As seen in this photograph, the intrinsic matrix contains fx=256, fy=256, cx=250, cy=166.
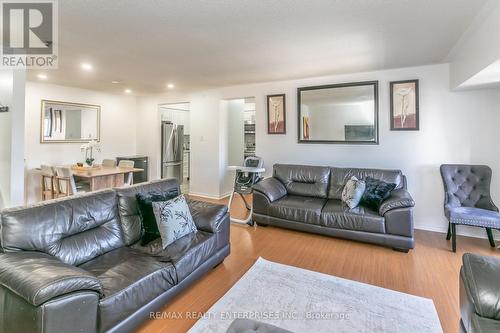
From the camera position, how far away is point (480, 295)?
1288 mm

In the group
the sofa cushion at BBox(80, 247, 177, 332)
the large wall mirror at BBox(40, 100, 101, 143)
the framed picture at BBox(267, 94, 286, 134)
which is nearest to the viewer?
the sofa cushion at BBox(80, 247, 177, 332)

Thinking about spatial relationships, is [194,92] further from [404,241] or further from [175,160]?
[404,241]

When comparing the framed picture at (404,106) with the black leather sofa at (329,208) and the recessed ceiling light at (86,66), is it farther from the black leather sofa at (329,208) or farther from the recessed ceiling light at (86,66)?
the recessed ceiling light at (86,66)

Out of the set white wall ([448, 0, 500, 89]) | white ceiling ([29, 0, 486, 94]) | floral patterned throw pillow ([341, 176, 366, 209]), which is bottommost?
floral patterned throw pillow ([341, 176, 366, 209])

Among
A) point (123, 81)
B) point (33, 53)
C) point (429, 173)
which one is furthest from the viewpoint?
point (123, 81)

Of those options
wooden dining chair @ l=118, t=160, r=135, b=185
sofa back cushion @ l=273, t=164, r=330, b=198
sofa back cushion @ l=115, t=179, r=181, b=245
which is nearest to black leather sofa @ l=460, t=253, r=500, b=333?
sofa back cushion @ l=115, t=179, r=181, b=245

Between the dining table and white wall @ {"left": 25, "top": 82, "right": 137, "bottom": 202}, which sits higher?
white wall @ {"left": 25, "top": 82, "right": 137, "bottom": 202}

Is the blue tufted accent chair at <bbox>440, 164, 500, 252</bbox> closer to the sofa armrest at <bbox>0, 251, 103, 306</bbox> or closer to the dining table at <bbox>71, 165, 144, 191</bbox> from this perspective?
the sofa armrest at <bbox>0, 251, 103, 306</bbox>

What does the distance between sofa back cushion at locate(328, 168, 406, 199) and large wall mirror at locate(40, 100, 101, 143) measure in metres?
5.34

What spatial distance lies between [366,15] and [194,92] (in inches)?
169

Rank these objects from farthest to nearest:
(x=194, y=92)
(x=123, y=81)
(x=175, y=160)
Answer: (x=175, y=160) < (x=194, y=92) < (x=123, y=81)

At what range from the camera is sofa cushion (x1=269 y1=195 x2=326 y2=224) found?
3500 millimetres

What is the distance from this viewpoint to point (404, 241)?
3.00 meters

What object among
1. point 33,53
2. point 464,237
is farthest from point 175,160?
point 464,237
